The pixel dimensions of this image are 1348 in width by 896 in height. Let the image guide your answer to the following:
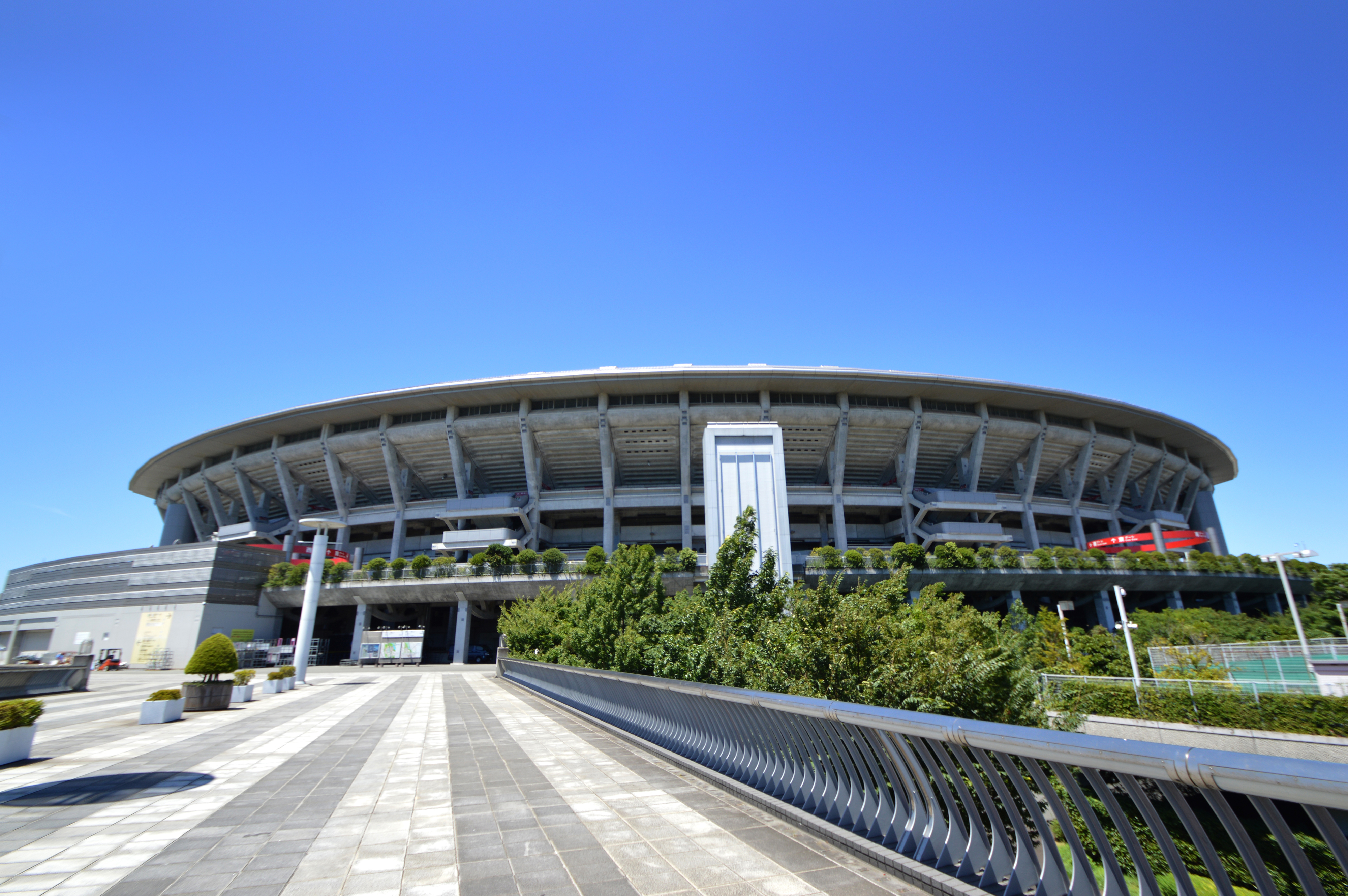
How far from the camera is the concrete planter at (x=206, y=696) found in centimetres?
1555

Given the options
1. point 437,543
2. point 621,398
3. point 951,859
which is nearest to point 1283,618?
point 621,398

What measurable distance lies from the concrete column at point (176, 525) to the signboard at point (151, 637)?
24.8 m

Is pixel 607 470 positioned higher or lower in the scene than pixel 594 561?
higher

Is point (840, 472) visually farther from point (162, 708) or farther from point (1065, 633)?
point (162, 708)

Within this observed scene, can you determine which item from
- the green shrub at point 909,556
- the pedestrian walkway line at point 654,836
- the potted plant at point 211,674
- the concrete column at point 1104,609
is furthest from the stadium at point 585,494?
the pedestrian walkway line at point 654,836

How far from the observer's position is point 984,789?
3717 millimetres

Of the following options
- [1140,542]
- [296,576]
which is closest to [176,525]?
[296,576]

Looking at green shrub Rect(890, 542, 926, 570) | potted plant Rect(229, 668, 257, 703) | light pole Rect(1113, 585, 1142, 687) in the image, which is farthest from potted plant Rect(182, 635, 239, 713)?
green shrub Rect(890, 542, 926, 570)

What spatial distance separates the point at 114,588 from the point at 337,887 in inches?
2217

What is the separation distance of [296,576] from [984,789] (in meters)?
50.5

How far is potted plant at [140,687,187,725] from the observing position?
1328cm

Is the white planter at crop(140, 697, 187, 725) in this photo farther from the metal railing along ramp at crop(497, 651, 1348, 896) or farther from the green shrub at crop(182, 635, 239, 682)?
the metal railing along ramp at crop(497, 651, 1348, 896)

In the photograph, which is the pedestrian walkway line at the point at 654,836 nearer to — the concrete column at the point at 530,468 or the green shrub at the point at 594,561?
the green shrub at the point at 594,561

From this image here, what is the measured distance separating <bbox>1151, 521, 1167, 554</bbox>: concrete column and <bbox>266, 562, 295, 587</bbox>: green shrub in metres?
66.5
